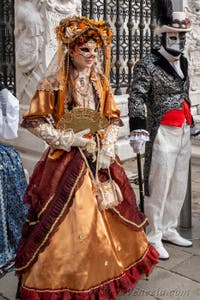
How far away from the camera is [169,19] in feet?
11.7

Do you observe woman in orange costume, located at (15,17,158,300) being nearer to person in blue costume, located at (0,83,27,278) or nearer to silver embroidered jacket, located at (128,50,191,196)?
silver embroidered jacket, located at (128,50,191,196)

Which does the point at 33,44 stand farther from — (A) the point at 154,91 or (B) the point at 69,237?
(B) the point at 69,237

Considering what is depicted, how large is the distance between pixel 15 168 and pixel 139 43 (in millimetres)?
4941

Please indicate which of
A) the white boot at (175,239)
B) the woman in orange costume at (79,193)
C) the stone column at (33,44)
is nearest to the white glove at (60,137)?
the woman in orange costume at (79,193)

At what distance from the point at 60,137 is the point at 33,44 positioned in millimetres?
3149

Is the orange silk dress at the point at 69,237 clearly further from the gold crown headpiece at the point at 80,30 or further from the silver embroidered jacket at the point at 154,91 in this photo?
the silver embroidered jacket at the point at 154,91

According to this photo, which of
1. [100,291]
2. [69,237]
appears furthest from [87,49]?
[100,291]

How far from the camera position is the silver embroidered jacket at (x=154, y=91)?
348cm

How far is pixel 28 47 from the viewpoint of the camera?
226 inches

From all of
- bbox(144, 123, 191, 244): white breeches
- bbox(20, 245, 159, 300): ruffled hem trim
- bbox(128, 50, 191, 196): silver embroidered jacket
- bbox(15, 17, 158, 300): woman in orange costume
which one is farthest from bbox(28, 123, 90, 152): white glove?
bbox(144, 123, 191, 244): white breeches

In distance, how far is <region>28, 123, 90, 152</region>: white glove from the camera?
2.82 meters

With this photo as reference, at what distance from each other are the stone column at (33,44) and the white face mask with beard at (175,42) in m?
2.35

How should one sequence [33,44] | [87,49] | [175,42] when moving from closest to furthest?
[87,49] → [175,42] → [33,44]

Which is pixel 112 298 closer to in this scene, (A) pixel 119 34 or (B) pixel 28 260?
(B) pixel 28 260
